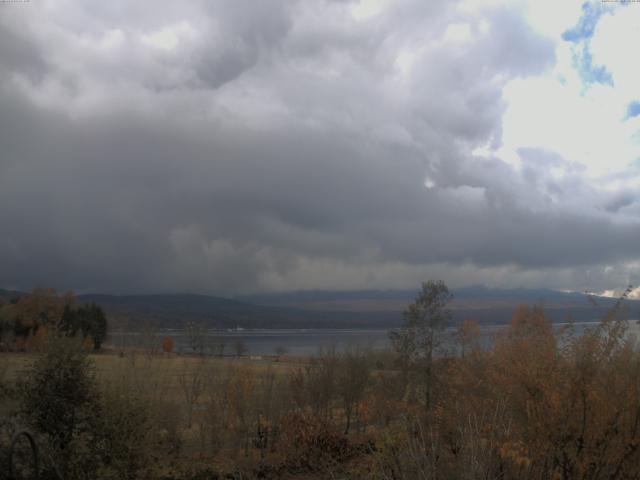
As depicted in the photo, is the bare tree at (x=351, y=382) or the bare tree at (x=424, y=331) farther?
the bare tree at (x=424, y=331)

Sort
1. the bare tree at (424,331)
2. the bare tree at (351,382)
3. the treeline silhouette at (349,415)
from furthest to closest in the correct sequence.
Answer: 1. the bare tree at (424,331)
2. the bare tree at (351,382)
3. the treeline silhouette at (349,415)

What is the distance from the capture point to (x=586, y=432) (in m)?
7.32

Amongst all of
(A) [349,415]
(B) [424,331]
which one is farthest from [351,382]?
(B) [424,331]

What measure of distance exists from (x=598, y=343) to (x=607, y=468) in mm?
1597

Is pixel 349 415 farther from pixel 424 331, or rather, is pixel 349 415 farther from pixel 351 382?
pixel 424 331

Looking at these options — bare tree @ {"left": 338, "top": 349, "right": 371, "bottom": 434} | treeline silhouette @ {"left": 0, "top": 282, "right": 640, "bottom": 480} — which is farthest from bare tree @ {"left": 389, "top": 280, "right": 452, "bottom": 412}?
bare tree @ {"left": 338, "top": 349, "right": 371, "bottom": 434}

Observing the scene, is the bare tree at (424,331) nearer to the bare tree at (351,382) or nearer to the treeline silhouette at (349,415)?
the treeline silhouette at (349,415)

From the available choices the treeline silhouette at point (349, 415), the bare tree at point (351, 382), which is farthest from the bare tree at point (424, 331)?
the bare tree at point (351, 382)

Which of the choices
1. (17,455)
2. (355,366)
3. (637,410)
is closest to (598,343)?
(637,410)

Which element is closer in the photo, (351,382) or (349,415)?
(349,415)

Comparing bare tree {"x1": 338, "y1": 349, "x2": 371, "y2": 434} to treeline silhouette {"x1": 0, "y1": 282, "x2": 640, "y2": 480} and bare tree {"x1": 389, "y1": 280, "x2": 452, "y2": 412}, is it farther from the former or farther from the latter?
bare tree {"x1": 389, "y1": 280, "x2": 452, "y2": 412}

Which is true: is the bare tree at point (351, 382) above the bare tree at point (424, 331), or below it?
below

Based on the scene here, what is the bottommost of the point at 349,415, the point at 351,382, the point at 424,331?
the point at 349,415

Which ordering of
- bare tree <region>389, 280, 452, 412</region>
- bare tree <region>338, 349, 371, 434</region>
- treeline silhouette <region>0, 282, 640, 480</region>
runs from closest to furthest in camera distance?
treeline silhouette <region>0, 282, 640, 480</region>, bare tree <region>338, 349, 371, 434</region>, bare tree <region>389, 280, 452, 412</region>
